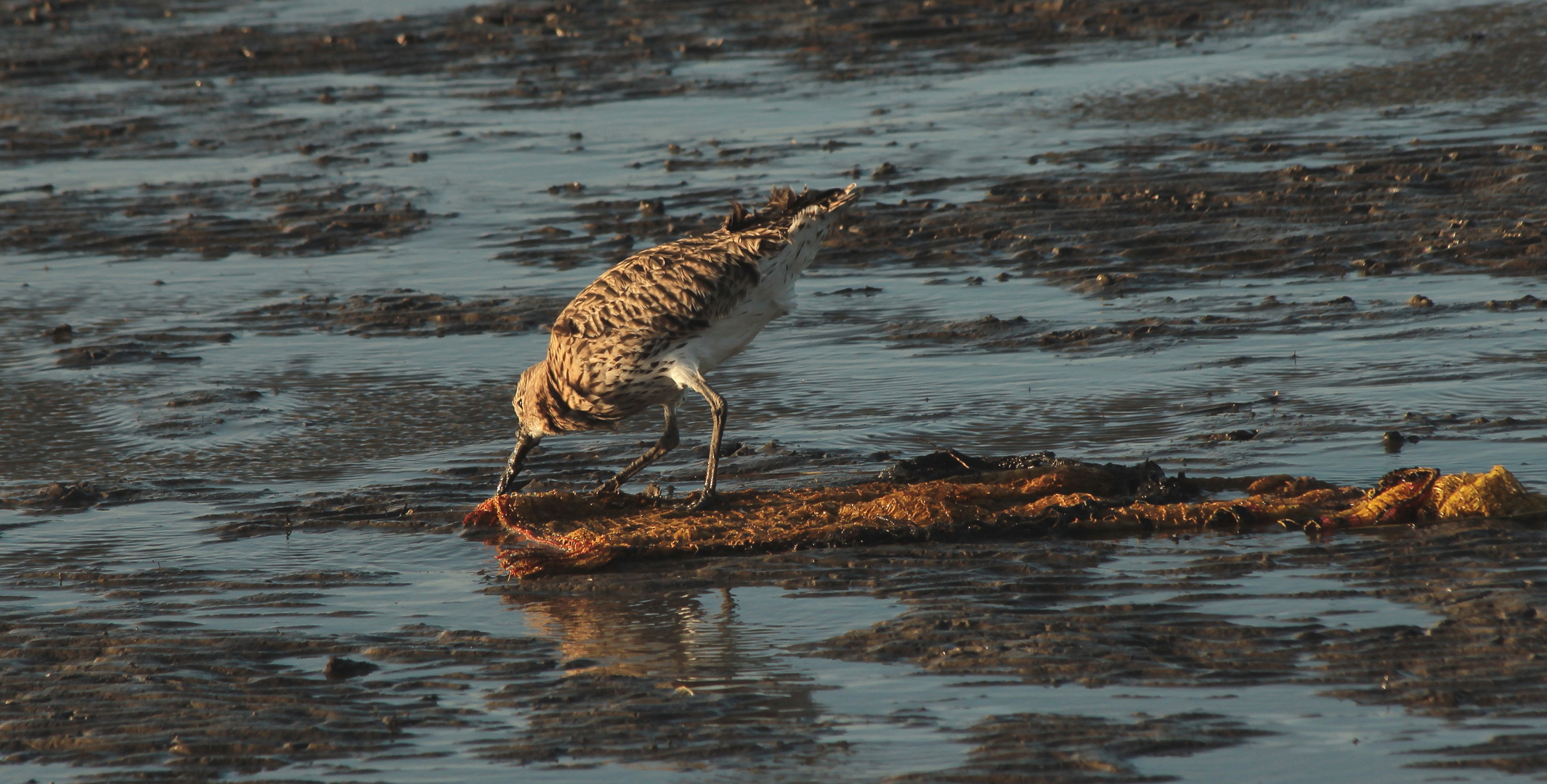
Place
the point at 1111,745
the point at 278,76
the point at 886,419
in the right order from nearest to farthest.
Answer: the point at 1111,745
the point at 886,419
the point at 278,76

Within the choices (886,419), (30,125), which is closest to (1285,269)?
(886,419)

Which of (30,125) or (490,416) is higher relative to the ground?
(30,125)

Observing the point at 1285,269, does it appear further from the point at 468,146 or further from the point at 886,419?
the point at 468,146

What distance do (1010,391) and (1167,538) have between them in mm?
2346

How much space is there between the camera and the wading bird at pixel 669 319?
7.18 metres

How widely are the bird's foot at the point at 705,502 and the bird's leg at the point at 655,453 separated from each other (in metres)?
0.42

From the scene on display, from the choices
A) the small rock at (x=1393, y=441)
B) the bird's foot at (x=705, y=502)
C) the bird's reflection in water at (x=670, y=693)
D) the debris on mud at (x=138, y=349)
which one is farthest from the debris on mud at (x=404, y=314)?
the small rock at (x=1393, y=441)

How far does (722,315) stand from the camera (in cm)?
725

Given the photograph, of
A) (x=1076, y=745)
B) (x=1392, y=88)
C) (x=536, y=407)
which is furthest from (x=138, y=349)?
(x=1392, y=88)

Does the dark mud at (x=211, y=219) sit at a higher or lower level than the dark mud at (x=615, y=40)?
lower

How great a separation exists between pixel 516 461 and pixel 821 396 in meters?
1.69

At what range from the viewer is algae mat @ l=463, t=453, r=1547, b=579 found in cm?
568

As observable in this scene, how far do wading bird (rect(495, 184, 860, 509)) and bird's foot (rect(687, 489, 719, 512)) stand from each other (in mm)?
375

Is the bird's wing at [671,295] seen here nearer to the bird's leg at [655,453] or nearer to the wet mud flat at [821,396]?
the bird's leg at [655,453]
